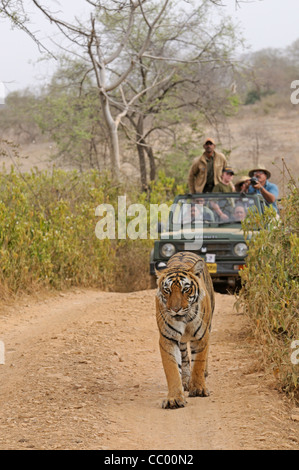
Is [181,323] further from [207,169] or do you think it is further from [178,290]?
[207,169]

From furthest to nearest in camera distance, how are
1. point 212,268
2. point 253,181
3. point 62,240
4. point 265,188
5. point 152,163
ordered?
1. point 152,163
2. point 265,188
3. point 62,240
4. point 253,181
5. point 212,268

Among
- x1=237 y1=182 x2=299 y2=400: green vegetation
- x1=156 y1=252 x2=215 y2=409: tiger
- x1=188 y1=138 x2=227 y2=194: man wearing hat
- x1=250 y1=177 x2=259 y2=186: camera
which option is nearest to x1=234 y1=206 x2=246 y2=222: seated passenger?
x1=250 y1=177 x2=259 y2=186: camera

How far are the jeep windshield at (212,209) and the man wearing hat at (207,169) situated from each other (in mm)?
842

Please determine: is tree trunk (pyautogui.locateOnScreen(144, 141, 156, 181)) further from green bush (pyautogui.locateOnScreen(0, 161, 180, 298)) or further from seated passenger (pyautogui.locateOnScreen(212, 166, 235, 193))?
seated passenger (pyautogui.locateOnScreen(212, 166, 235, 193))

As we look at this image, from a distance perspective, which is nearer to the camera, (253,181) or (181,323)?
(181,323)

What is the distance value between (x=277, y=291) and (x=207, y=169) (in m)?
5.85

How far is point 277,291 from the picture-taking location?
5.95m

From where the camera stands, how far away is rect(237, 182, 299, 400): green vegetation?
5.31m

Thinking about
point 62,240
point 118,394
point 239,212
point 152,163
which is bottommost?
point 118,394

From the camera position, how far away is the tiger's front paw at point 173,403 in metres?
4.91

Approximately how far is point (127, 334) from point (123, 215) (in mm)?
5118

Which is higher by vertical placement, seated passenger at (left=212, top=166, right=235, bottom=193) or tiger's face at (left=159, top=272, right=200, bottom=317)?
seated passenger at (left=212, top=166, right=235, bottom=193)

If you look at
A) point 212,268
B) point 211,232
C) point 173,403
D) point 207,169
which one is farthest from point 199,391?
point 207,169

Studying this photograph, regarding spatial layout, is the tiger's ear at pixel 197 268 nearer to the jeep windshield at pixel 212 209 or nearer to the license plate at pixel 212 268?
the license plate at pixel 212 268
